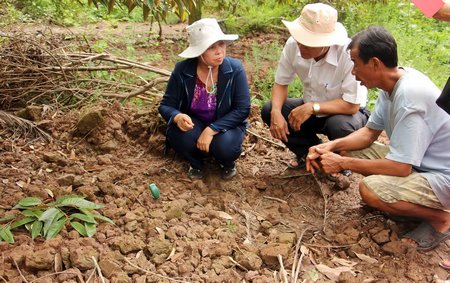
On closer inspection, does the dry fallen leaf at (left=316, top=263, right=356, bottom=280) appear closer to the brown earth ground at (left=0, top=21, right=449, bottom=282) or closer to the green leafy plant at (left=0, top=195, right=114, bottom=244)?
the brown earth ground at (left=0, top=21, right=449, bottom=282)

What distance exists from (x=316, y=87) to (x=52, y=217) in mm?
1876

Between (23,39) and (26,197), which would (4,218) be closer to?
(26,197)

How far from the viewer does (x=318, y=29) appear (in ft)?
9.38

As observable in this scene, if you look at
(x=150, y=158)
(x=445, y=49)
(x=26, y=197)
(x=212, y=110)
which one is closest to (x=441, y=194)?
(x=212, y=110)

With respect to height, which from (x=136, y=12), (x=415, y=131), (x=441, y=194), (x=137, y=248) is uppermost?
(x=415, y=131)

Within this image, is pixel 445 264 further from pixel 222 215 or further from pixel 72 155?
pixel 72 155

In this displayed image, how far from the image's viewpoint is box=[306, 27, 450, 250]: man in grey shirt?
2.40 meters

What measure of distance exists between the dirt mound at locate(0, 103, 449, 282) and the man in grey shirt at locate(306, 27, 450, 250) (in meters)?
0.19

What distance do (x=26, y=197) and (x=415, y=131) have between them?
2.19 m

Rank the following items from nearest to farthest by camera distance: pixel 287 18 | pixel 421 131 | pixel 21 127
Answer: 1. pixel 421 131
2. pixel 21 127
3. pixel 287 18

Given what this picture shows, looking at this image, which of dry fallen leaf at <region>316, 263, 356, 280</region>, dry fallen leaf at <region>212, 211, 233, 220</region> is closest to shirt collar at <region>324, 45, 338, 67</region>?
dry fallen leaf at <region>212, 211, 233, 220</region>

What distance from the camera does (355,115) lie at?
3137 mm

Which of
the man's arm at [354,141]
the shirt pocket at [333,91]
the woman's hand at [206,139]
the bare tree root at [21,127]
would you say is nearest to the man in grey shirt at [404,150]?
the man's arm at [354,141]

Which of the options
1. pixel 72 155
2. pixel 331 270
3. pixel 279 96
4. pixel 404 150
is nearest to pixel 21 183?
pixel 72 155
